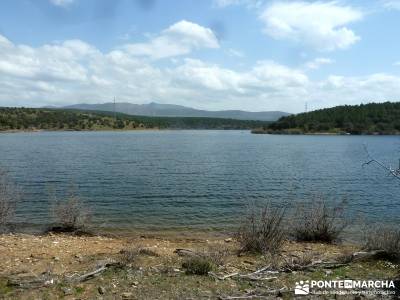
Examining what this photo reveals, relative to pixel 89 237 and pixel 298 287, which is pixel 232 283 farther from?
pixel 89 237

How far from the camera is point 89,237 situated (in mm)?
18172

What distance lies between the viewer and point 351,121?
174 m

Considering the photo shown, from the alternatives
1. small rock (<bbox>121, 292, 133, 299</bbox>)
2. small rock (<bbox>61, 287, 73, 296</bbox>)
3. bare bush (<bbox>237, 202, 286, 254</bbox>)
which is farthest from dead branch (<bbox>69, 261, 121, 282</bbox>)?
bare bush (<bbox>237, 202, 286, 254</bbox>)

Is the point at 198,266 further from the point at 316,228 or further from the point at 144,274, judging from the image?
the point at 316,228

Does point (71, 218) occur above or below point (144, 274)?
below

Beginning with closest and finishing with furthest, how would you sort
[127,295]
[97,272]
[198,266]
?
[127,295]
[97,272]
[198,266]

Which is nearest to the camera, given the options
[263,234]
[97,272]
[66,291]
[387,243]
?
[66,291]

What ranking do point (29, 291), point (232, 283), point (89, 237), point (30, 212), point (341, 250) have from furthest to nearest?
point (30, 212) → point (89, 237) → point (341, 250) → point (232, 283) → point (29, 291)

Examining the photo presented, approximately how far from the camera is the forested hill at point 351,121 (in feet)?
551

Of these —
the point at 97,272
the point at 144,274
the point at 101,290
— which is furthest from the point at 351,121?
the point at 101,290

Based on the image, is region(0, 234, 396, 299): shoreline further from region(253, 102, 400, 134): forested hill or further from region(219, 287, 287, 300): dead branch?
region(253, 102, 400, 134): forested hill

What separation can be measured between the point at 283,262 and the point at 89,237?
9260 mm

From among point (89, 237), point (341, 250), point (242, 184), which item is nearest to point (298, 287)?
point (341, 250)

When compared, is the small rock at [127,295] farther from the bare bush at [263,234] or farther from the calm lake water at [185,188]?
the calm lake water at [185,188]
